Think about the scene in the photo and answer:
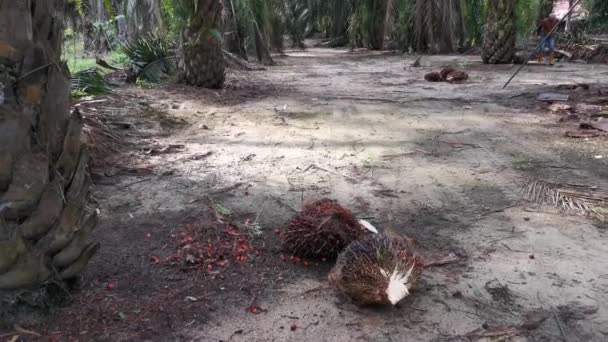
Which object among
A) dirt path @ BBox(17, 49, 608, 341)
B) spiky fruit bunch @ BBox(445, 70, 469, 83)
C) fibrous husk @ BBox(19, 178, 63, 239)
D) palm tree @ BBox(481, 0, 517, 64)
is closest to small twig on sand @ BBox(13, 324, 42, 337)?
dirt path @ BBox(17, 49, 608, 341)

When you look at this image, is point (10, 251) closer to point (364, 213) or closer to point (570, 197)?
point (364, 213)

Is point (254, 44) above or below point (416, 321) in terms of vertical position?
above

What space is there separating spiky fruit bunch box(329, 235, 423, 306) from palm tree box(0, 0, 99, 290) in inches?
47.5

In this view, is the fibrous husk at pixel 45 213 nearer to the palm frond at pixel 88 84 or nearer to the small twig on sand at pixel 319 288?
the small twig on sand at pixel 319 288

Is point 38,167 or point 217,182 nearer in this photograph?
point 38,167

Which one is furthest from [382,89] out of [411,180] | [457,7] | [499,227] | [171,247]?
[457,7]

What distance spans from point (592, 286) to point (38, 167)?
2.58 metres

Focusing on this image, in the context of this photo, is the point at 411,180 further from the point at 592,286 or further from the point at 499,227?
the point at 592,286

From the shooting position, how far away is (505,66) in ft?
42.1

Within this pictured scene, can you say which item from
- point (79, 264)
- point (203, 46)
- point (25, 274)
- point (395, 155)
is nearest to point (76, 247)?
point (79, 264)

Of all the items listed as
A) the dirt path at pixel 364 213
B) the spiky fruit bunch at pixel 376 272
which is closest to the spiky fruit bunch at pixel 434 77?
the dirt path at pixel 364 213

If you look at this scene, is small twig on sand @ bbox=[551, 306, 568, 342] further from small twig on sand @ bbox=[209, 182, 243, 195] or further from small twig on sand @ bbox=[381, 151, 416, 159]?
small twig on sand @ bbox=[381, 151, 416, 159]

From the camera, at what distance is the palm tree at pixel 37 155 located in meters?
1.81

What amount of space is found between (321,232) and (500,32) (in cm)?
1265
